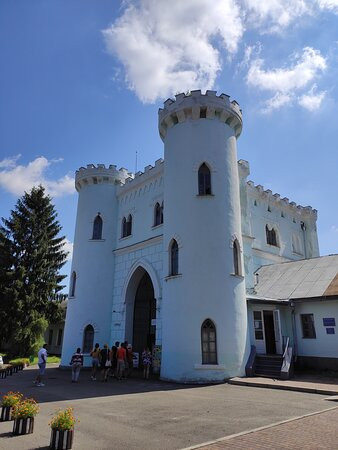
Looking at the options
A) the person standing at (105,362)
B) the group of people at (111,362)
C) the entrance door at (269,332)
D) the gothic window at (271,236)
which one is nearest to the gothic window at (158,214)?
the group of people at (111,362)

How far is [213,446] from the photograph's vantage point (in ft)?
20.1

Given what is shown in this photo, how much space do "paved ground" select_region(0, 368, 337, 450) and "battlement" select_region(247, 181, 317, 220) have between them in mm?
14267

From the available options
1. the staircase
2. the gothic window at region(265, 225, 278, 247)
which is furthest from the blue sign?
the gothic window at region(265, 225, 278, 247)

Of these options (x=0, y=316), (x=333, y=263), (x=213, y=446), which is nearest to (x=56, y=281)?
(x=0, y=316)

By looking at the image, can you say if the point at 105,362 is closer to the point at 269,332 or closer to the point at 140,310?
→ the point at 140,310

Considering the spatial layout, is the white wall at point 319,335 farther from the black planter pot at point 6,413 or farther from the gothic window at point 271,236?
the black planter pot at point 6,413

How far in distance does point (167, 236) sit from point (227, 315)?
16.2 ft

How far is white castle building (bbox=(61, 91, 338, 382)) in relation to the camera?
1599 centimetres

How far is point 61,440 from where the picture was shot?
605cm

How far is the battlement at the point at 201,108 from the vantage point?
18969mm

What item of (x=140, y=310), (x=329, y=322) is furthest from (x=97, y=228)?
(x=329, y=322)

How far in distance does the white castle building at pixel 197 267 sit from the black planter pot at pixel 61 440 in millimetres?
9784

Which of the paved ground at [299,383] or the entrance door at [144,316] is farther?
the entrance door at [144,316]

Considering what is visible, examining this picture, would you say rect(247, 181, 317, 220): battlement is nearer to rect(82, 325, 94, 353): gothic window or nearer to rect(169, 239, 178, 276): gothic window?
rect(169, 239, 178, 276): gothic window
